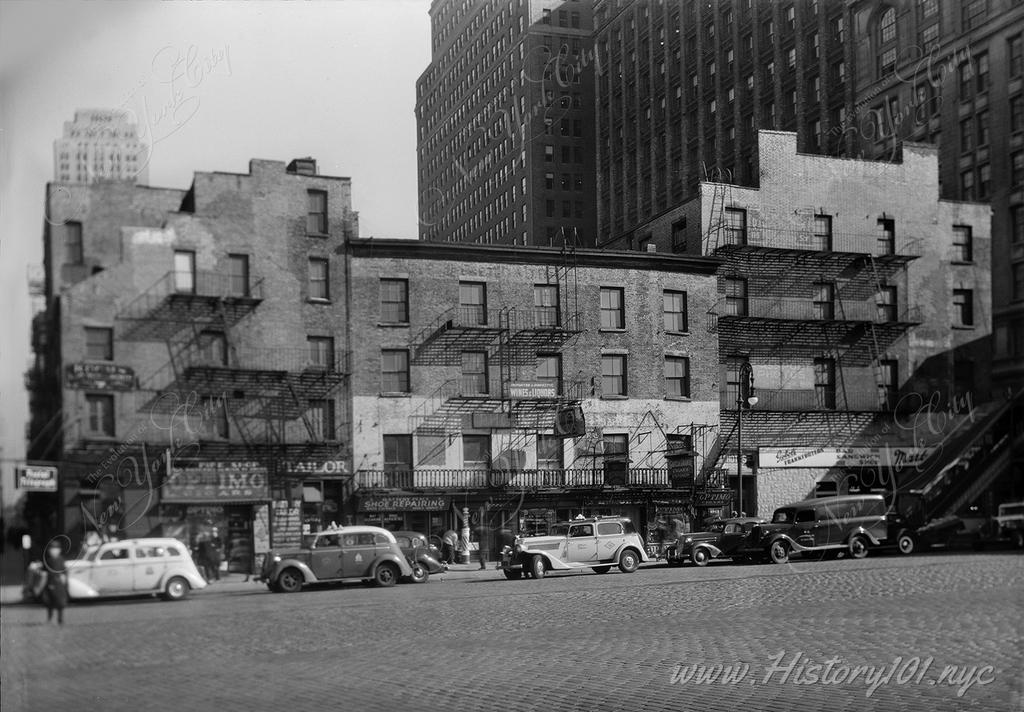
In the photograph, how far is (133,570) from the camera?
329cm

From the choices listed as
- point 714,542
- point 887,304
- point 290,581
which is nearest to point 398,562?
point 290,581

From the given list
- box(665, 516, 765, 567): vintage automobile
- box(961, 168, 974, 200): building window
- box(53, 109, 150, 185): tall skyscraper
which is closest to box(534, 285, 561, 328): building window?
box(665, 516, 765, 567): vintage automobile

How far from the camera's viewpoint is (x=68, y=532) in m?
3.21

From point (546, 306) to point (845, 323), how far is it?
1.34m

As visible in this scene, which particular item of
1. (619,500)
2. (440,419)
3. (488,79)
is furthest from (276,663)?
(488,79)

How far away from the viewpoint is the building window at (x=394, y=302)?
11.4 ft

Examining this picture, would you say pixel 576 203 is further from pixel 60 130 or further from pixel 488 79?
pixel 60 130

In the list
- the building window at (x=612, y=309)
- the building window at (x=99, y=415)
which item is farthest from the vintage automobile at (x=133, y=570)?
the building window at (x=612, y=309)

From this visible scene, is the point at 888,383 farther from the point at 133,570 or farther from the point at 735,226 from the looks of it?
the point at 133,570

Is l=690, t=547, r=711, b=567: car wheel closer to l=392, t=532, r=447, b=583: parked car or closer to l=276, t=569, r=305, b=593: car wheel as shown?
l=392, t=532, r=447, b=583: parked car

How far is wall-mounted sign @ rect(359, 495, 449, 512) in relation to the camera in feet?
11.2

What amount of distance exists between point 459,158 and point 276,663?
201 centimetres

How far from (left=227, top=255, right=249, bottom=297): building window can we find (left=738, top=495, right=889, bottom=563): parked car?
7.50 feet

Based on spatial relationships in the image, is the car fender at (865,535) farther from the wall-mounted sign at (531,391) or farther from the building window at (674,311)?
the wall-mounted sign at (531,391)
